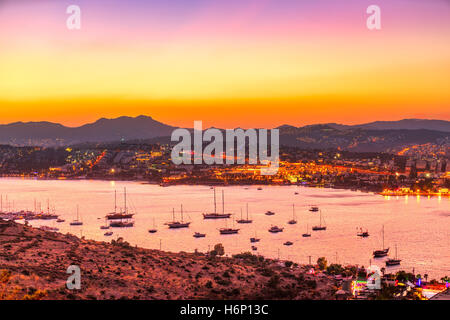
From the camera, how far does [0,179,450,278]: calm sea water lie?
12308 millimetres

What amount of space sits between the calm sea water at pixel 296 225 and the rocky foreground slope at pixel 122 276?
16.0 ft

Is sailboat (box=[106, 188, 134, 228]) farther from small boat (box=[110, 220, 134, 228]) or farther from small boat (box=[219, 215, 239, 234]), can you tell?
small boat (box=[219, 215, 239, 234])

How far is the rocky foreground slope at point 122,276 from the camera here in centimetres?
429

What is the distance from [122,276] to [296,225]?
13184 millimetres

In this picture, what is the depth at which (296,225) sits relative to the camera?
17.9 meters

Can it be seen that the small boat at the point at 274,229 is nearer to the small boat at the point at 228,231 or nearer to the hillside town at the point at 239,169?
the small boat at the point at 228,231

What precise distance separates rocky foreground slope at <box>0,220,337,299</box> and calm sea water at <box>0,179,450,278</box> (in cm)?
487

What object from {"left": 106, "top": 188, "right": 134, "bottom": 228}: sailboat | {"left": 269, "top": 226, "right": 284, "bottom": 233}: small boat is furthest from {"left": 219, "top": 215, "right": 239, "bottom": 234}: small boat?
{"left": 106, "top": 188, "right": 134, "bottom": 228}: sailboat

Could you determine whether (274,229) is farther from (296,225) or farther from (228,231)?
(296,225)

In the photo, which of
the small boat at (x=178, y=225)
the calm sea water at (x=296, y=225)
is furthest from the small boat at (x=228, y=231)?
the small boat at (x=178, y=225)

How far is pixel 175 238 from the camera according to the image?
14.6 metres

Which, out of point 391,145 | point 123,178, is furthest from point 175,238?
point 391,145

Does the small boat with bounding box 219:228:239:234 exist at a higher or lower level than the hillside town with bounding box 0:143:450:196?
lower
